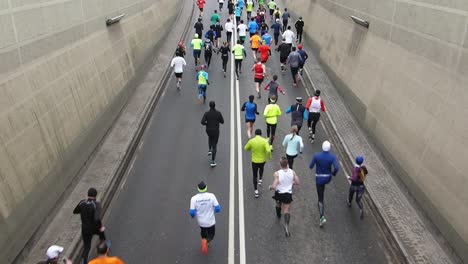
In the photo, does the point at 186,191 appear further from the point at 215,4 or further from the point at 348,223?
the point at 215,4

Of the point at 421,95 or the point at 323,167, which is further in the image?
the point at 421,95

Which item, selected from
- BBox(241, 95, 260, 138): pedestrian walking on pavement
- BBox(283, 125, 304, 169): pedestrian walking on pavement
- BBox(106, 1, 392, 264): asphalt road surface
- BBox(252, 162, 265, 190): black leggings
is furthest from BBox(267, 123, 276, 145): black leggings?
BBox(252, 162, 265, 190): black leggings

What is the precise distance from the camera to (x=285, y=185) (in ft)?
30.8

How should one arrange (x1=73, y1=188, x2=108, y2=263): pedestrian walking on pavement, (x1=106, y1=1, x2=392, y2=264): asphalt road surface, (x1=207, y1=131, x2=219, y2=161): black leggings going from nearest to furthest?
(x1=73, y1=188, x2=108, y2=263): pedestrian walking on pavement
(x1=106, y1=1, x2=392, y2=264): asphalt road surface
(x1=207, y1=131, x2=219, y2=161): black leggings

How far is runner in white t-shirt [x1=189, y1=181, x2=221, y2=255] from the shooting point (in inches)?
337

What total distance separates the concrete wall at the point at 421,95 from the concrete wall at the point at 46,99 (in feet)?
28.4

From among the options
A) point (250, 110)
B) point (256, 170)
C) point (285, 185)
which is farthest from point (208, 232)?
point (250, 110)

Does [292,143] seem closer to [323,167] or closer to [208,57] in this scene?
[323,167]

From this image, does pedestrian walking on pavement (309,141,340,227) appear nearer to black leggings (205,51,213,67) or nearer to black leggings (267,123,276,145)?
black leggings (267,123,276,145)

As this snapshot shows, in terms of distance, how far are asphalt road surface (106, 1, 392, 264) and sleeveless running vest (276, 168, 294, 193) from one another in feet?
3.52

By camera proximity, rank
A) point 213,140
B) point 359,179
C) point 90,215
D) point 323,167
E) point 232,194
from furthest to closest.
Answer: point 213,140
point 232,194
point 359,179
point 323,167
point 90,215

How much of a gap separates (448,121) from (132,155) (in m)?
8.88

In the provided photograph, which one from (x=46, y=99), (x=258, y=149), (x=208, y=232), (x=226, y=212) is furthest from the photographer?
(x=258, y=149)

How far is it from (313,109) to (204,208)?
6.39m
